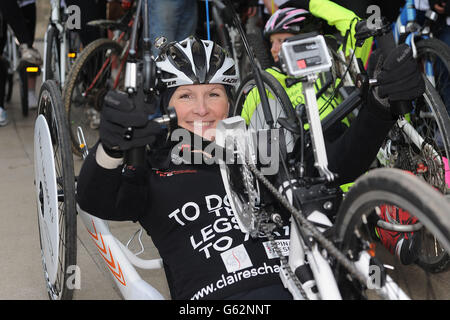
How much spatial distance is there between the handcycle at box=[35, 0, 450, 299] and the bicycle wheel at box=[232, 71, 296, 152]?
74 cm

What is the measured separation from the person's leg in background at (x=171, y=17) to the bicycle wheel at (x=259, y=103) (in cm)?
49

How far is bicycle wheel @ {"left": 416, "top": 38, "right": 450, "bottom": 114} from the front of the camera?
2.60 metres

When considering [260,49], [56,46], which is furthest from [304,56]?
[56,46]

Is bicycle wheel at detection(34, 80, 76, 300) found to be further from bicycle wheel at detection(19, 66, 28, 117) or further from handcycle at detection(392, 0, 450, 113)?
bicycle wheel at detection(19, 66, 28, 117)

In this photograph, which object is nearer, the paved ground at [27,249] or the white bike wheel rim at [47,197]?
the white bike wheel rim at [47,197]

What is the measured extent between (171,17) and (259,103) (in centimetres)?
73

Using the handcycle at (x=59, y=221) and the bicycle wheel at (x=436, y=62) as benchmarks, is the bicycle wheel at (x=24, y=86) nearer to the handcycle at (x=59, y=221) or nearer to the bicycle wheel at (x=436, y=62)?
the handcycle at (x=59, y=221)

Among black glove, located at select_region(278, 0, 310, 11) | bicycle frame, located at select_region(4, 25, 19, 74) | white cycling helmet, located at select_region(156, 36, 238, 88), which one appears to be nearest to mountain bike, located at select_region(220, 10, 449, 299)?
white cycling helmet, located at select_region(156, 36, 238, 88)

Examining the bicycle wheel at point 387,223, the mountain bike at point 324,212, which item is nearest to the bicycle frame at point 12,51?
the mountain bike at point 324,212

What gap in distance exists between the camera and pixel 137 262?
212cm

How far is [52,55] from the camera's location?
400cm

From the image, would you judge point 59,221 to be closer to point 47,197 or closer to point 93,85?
point 47,197

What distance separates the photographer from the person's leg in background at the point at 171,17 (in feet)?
10.1

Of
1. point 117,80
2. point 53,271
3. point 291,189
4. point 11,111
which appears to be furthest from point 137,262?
point 11,111
